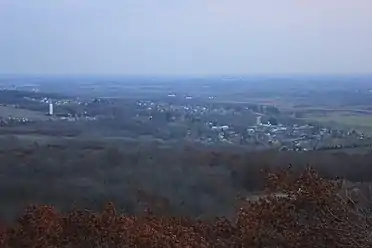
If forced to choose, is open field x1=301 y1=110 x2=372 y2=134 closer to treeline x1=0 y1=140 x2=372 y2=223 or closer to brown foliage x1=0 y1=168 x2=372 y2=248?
treeline x1=0 y1=140 x2=372 y2=223

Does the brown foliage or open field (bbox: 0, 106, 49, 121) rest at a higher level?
the brown foliage

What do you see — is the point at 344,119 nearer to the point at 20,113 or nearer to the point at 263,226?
the point at 20,113

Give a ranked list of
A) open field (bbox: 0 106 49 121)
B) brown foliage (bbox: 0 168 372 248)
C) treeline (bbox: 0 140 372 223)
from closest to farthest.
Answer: brown foliage (bbox: 0 168 372 248) < treeline (bbox: 0 140 372 223) < open field (bbox: 0 106 49 121)

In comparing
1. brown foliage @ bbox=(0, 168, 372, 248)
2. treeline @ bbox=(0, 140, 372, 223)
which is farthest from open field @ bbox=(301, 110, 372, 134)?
brown foliage @ bbox=(0, 168, 372, 248)

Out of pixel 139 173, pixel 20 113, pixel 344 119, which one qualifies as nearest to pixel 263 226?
pixel 139 173

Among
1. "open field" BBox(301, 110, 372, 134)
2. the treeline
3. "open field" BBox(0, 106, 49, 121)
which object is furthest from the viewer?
"open field" BBox(0, 106, 49, 121)

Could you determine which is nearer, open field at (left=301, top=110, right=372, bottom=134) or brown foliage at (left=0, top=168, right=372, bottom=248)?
brown foliage at (left=0, top=168, right=372, bottom=248)

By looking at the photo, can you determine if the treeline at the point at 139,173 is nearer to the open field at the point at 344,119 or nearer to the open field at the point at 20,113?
the open field at the point at 20,113

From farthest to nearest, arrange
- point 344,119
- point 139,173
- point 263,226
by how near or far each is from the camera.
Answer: point 344,119 < point 139,173 < point 263,226

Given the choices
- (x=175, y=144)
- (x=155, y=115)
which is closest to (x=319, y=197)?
(x=175, y=144)
